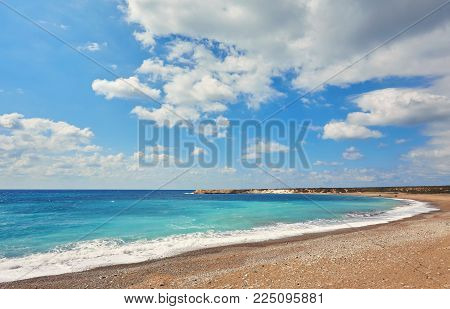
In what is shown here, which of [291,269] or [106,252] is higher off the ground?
[291,269]

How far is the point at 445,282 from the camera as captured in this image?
7.43 metres

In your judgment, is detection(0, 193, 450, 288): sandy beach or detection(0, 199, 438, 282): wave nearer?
detection(0, 193, 450, 288): sandy beach

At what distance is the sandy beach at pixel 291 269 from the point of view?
8016 mm

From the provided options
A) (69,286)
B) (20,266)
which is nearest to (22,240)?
(20,266)

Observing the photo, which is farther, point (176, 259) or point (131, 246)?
point (131, 246)

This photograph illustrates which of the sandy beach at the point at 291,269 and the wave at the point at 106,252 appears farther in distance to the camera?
the wave at the point at 106,252

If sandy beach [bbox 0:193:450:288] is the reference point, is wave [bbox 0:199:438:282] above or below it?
below

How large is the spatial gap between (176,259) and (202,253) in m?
1.34

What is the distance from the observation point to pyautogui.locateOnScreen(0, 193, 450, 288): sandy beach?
26.3 ft

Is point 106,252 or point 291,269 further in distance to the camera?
point 106,252

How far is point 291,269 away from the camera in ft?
30.6

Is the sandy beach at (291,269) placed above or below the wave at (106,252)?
above
